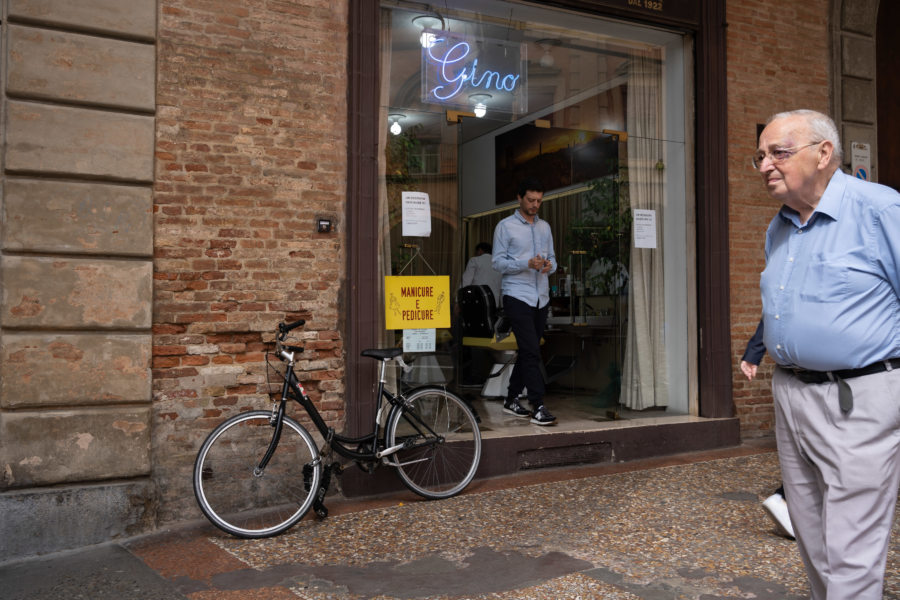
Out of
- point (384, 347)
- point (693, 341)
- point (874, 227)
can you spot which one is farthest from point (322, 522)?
point (693, 341)

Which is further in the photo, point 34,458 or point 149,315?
point 149,315

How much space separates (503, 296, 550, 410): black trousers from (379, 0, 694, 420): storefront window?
0.58 meters

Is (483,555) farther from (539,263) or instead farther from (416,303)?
(539,263)

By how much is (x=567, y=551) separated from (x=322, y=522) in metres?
1.65

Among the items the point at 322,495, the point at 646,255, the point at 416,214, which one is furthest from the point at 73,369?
the point at 646,255

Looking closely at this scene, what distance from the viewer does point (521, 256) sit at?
23.0ft

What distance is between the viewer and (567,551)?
4.25 meters

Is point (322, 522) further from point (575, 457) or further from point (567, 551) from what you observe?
point (575, 457)

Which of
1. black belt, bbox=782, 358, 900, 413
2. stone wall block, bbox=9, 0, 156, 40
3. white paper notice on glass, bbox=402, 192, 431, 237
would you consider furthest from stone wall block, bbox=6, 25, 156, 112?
black belt, bbox=782, 358, 900, 413

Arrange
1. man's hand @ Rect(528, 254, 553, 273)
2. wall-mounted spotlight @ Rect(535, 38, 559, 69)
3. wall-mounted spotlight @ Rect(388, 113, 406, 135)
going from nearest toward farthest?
1. wall-mounted spotlight @ Rect(388, 113, 406, 135)
2. man's hand @ Rect(528, 254, 553, 273)
3. wall-mounted spotlight @ Rect(535, 38, 559, 69)

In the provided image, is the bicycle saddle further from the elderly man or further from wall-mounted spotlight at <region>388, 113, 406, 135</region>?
the elderly man

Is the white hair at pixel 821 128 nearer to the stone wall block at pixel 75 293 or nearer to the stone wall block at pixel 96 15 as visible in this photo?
the stone wall block at pixel 75 293

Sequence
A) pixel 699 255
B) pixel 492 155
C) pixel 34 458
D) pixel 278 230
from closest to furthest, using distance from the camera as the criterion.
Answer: pixel 34 458 → pixel 278 230 → pixel 699 255 → pixel 492 155

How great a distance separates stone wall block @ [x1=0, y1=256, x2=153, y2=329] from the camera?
4.59 metres
